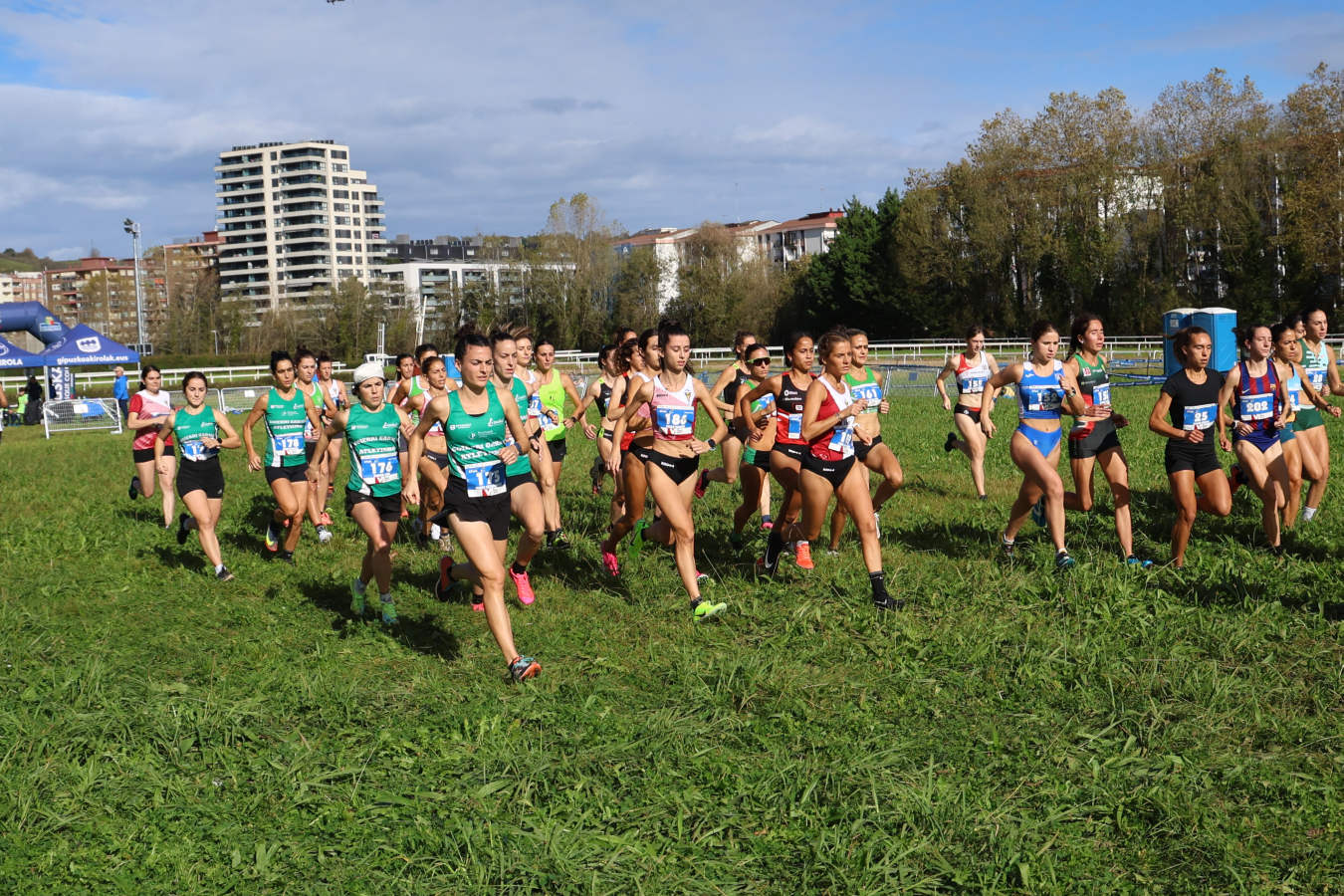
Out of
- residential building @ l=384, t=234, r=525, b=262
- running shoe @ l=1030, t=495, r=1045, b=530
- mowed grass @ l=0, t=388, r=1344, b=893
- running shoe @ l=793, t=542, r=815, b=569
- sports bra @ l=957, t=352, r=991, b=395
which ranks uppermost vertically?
residential building @ l=384, t=234, r=525, b=262

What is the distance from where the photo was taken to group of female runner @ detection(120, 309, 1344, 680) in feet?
25.1

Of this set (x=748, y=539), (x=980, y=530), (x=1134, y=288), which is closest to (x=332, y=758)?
(x=748, y=539)

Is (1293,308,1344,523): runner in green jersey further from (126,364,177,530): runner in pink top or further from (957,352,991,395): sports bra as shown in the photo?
(126,364,177,530): runner in pink top

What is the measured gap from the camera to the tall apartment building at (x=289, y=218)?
14712 centimetres

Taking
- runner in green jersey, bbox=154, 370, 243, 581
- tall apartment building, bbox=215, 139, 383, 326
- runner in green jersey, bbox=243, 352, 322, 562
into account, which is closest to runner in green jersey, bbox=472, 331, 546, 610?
runner in green jersey, bbox=243, 352, 322, 562

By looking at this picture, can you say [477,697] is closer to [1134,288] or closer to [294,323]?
[1134,288]

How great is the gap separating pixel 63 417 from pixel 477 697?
29767 mm

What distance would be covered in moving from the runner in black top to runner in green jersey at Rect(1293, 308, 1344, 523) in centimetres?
166

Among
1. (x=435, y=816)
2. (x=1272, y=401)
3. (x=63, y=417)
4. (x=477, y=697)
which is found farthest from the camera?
(x=63, y=417)

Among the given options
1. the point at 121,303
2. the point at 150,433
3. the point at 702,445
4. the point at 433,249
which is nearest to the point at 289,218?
the point at 433,249

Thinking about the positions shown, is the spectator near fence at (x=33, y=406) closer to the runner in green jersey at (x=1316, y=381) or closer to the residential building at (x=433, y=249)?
the runner in green jersey at (x=1316, y=381)

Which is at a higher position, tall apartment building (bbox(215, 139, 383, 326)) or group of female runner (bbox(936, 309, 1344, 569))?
tall apartment building (bbox(215, 139, 383, 326))

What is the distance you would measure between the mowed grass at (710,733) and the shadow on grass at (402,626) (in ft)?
0.14

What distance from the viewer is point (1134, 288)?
5994 cm
